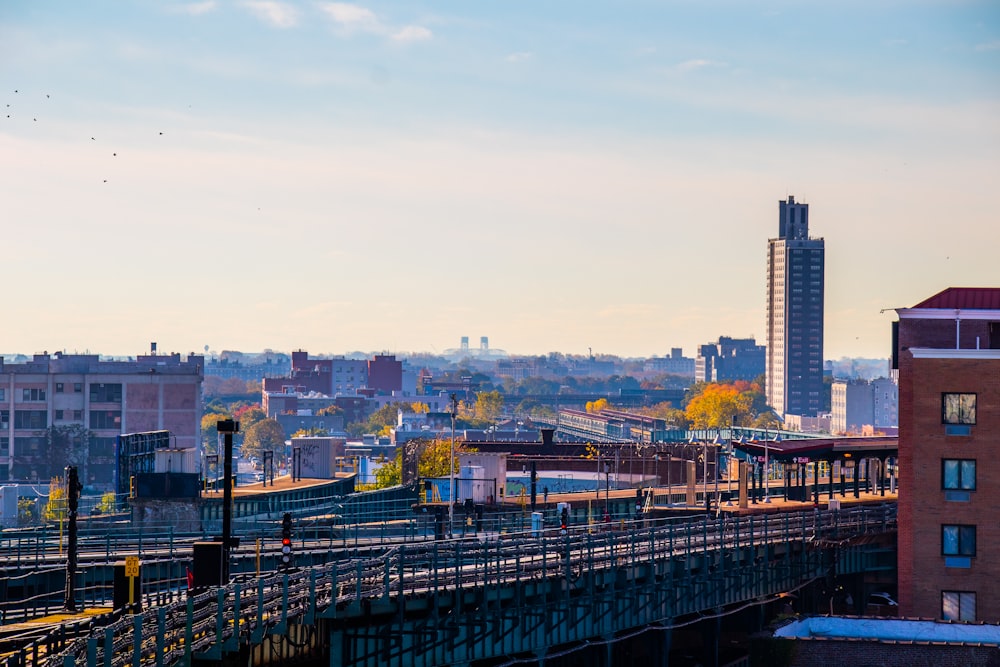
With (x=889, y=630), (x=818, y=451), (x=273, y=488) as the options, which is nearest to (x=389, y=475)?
(x=273, y=488)

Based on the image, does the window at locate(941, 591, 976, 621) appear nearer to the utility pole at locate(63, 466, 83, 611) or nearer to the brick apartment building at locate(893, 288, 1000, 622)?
the brick apartment building at locate(893, 288, 1000, 622)

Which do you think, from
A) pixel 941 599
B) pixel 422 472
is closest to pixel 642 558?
pixel 941 599

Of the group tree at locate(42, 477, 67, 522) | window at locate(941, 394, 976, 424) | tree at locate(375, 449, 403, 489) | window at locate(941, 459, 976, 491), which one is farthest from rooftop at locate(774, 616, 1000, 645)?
tree at locate(375, 449, 403, 489)

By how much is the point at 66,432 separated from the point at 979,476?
148607 millimetres

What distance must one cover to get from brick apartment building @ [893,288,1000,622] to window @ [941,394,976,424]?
0.13ft

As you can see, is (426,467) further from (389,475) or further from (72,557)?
(72,557)

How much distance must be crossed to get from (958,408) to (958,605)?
758cm

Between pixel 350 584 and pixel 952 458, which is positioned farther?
pixel 952 458

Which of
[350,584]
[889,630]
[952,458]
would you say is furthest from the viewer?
[952,458]

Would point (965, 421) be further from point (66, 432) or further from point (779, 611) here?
point (66, 432)

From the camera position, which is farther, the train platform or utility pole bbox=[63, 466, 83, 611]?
the train platform

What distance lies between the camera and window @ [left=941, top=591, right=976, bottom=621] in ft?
220

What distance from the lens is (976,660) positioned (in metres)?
57.5

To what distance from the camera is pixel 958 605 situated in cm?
6731
